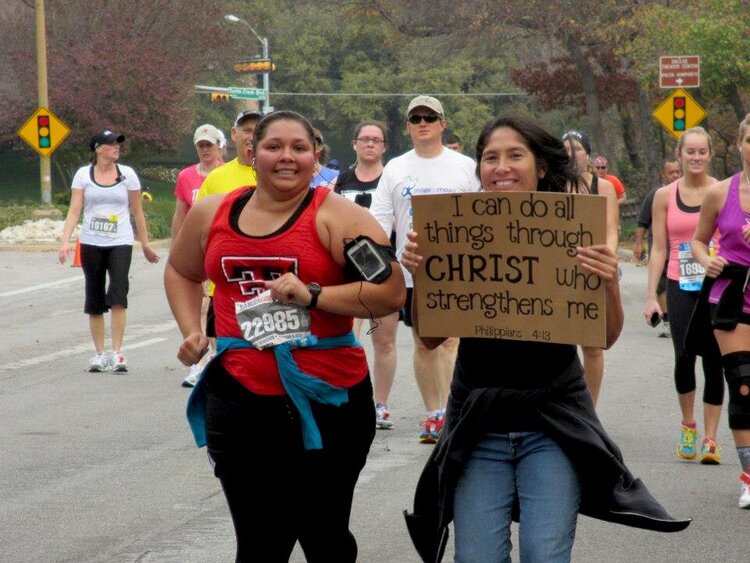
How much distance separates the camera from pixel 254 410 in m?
4.65

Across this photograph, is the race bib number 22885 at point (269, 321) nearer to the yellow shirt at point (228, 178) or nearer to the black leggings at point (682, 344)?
the black leggings at point (682, 344)

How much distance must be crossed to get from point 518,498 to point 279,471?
2.68 ft

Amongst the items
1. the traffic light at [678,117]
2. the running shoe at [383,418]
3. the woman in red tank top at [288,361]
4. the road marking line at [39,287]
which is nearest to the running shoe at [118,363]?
the running shoe at [383,418]

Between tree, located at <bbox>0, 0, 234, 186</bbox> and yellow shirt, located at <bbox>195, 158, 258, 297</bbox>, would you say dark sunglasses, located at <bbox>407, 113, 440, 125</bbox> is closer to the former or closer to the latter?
yellow shirt, located at <bbox>195, 158, 258, 297</bbox>

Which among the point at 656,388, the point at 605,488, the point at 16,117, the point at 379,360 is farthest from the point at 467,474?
the point at 16,117

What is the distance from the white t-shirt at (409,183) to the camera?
8794 millimetres

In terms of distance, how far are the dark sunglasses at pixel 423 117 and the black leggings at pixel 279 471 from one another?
14.2 feet

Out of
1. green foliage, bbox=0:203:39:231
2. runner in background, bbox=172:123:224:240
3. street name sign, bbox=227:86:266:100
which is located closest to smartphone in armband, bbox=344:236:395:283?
runner in background, bbox=172:123:224:240

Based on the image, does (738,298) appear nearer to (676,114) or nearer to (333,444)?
(333,444)

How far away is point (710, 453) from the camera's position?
8.30 m

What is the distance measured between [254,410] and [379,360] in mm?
4820

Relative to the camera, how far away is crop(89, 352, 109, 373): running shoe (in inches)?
488

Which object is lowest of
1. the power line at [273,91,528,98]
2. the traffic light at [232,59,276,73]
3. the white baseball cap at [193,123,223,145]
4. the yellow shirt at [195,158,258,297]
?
the yellow shirt at [195,158,258,297]

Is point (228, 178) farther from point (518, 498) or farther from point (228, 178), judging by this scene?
point (518, 498)
